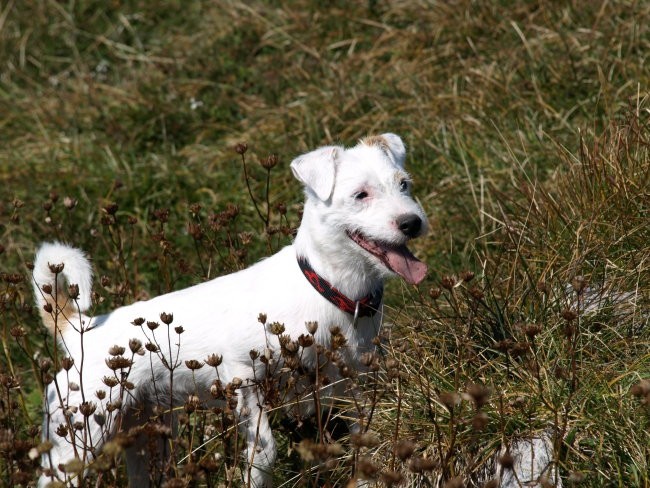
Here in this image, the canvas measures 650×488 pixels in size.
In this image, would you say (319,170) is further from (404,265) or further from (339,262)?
(404,265)

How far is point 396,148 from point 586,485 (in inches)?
67.9

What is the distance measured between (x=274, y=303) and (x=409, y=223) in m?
0.66

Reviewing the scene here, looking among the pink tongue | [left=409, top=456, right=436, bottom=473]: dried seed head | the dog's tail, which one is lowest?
[left=409, top=456, right=436, bottom=473]: dried seed head

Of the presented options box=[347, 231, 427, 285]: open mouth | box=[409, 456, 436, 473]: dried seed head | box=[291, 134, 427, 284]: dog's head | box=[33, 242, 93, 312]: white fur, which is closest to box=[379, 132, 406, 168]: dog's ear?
box=[291, 134, 427, 284]: dog's head

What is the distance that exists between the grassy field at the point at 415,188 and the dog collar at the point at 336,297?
0.15m

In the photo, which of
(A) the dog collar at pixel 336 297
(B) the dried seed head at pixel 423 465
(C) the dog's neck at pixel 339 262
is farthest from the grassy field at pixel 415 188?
(C) the dog's neck at pixel 339 262

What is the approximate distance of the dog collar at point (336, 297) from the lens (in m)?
3.68

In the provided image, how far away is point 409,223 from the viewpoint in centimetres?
353

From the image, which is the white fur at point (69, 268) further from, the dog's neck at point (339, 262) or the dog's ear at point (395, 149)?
the dog's ear at point (395, 149)

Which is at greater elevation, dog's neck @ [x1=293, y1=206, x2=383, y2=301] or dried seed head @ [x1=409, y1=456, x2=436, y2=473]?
dog's neck @ [x1=293, y1=206, x2=383, y2=301]

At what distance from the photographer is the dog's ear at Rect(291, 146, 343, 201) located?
3.71 m

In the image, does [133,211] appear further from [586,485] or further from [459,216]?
[586,485]

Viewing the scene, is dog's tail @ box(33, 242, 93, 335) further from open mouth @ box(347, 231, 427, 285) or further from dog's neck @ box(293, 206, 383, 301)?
open mouth @ box(347, 231, 427, 285)

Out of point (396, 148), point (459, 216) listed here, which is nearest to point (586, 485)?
point (396, 148)
